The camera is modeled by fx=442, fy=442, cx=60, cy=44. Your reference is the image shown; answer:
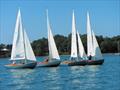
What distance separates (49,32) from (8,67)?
9.56 meters

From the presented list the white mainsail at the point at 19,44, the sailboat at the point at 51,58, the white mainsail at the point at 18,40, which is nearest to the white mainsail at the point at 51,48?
the sailboat at the point at 51,58

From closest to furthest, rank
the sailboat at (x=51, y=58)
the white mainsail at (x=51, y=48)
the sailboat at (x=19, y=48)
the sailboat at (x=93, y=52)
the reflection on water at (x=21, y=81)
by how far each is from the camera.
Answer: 1. the reflection on water at (x=21, y=81)
2. the sailboat at (x=19, y=48)
3. the sailboat at (x=51, y=58)
4. the white mainsail at (x=51, y=48)
5. the sailboat at (x=93, y=52)

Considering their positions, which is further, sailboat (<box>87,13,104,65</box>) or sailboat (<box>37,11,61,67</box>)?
sailboat (<box>87,13,104,65</box>)

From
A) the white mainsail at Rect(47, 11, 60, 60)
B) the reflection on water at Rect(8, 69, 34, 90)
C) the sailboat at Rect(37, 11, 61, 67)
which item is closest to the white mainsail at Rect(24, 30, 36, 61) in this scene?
the sailboat at Rect(37, 11, 61, 67)

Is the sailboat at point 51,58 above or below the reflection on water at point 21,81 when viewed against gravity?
above

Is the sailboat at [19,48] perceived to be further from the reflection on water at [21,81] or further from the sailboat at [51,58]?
the reflection on water at [21,81]

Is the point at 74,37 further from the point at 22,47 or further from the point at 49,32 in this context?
the point at 22,47

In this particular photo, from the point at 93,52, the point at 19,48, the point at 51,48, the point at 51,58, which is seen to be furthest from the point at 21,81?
the point at 93,52

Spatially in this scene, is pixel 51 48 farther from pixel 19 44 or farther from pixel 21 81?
pixel 21 81

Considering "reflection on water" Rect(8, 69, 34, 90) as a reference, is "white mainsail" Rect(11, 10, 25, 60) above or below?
above

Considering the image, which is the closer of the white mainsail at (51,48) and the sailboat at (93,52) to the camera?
the white mainsail at (51,48)

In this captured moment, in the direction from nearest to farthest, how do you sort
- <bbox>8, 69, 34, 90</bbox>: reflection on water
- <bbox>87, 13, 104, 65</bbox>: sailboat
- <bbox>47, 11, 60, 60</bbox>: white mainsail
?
<bbox>8, 69, 34, 90</bbox>: reflection on water
<bbox>47, 11, 60, 60</bbox>: white mainsail
<bbox>87, 13, 104, 65</bbox>: sailboat

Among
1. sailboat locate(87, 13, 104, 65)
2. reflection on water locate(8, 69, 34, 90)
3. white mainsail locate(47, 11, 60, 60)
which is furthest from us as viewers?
sailboat locate(87, 13, 104, 65)

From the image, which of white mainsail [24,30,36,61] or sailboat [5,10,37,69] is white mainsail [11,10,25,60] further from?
white mainsail [24,30,36,61]
